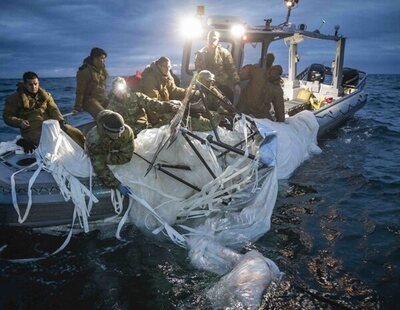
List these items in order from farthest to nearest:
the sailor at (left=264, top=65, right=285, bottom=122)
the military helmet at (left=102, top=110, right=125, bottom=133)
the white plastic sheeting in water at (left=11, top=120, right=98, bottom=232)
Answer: the sailor at (left=264, top=65, right=285, bottom=122) < the white plastic sheeting in water at (left=11, top=120, right=98, bottom=232) < the military helmet at (left=102, top=110, right=125, bottom=133)

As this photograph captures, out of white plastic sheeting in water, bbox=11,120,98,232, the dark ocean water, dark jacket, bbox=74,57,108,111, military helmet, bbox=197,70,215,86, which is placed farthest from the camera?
dark jacket, bbox=74,57,108,111

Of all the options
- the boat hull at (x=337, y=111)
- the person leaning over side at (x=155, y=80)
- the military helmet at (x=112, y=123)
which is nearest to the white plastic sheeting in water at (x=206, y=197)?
the military helmet at (x=112, y=123)

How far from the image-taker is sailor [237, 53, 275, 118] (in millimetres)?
7781

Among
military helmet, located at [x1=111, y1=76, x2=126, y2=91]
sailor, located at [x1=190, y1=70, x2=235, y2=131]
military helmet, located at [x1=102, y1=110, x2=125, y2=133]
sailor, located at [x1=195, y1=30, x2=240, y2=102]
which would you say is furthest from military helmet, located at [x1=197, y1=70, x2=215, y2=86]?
military helmet, located at [x1=102, y1=110, x2=125, y2=133]

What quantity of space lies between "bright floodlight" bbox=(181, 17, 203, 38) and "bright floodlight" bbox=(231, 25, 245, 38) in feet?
2.65

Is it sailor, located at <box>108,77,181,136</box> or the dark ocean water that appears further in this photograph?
sailor, located at <box>108,77,181,136</box>

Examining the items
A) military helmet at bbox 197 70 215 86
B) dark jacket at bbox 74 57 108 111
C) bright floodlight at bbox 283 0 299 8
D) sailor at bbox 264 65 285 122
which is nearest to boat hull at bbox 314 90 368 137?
sailor at bbox 264 65 285 122

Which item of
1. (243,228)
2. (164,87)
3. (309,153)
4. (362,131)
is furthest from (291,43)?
(243,228)

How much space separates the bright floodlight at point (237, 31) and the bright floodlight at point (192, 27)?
81 cm

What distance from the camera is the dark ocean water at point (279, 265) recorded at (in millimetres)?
3877

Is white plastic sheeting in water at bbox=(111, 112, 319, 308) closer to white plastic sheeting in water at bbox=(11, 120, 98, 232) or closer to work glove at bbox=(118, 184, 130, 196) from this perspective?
work glove at bbox=(118, 184, 130, 196)

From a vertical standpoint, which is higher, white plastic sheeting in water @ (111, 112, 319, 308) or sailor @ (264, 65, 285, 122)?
sailor @ (264, 65, 285, 122)

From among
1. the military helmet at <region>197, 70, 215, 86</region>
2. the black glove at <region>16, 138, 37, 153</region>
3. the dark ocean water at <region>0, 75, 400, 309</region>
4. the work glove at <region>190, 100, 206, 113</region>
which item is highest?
the military helmet at <region>197, 70, 215, 86</region>

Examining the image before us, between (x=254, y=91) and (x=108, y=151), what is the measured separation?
433 centimetres
